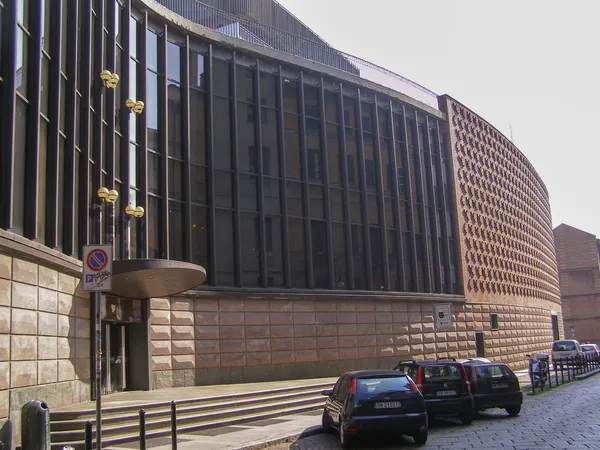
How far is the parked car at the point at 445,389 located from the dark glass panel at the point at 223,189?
11.9 metres

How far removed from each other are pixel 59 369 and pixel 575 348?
32.7 m

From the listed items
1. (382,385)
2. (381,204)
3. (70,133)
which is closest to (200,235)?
(70,133)

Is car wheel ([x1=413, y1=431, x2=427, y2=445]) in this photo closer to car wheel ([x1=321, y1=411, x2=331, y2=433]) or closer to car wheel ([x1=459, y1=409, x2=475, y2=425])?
car wheel ([x1=321, y1=411, x2=331, y2=433])

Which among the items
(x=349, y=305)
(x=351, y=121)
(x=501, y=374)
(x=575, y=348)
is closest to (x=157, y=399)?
(x=501, y=374)

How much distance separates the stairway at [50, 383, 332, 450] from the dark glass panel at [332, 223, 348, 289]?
7.70 metres

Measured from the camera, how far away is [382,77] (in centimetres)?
3359

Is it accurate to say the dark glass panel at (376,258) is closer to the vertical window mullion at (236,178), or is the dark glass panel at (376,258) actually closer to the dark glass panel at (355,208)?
the dark glass panel at (355,208)

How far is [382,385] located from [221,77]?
55.3 ft

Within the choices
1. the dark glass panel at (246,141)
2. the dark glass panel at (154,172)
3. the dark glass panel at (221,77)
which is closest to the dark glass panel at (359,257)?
the dark glass panel at (246,141)

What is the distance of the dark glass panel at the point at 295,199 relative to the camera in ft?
91.6

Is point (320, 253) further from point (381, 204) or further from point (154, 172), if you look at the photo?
point (154, 172)

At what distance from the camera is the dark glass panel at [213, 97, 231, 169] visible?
85.1ft

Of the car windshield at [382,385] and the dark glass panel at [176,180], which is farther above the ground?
the dark glass panel at [176,180]

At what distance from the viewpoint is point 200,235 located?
24.8 m
